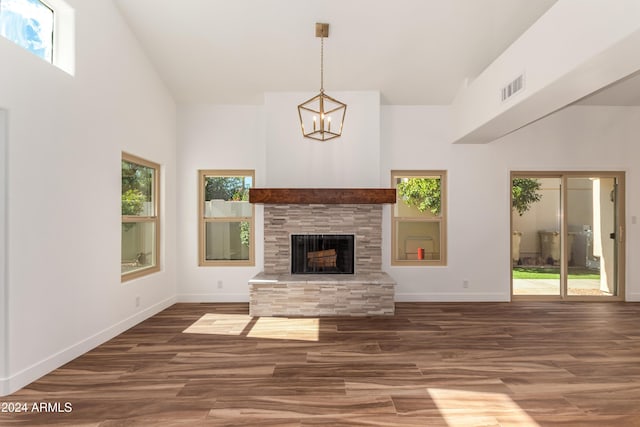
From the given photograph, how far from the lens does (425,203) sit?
6.14m

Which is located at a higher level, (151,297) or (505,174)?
(505,174)

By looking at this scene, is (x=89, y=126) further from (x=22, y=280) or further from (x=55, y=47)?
(x=22, y=280)

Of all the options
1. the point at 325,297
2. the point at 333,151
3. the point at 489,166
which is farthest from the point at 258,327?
the point at 489,166

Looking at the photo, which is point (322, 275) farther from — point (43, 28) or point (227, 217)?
point (43, 28)

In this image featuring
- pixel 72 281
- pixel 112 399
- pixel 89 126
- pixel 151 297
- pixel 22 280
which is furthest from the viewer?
pixel 151 297

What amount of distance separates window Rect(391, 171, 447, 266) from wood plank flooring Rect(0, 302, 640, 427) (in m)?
1.42

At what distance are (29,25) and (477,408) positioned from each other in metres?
4.54

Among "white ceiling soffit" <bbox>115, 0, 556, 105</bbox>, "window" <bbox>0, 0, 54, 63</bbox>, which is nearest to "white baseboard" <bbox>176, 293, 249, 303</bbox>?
"white ceiling soffit" <bbox>115, 0, 556, 105</bbox>

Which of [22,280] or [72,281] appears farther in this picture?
[72,281]

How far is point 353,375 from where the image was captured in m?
3.17

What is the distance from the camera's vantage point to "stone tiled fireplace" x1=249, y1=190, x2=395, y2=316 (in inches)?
201

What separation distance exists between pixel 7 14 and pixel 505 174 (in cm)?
611

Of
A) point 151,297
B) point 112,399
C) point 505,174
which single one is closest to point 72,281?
point 112,399

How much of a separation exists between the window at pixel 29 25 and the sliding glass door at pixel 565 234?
6075 millimetres
